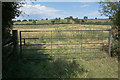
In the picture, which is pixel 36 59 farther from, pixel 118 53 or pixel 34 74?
pixel 118 53

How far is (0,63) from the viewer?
2480 millimetres

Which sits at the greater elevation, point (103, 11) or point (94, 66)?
point (103, 11)

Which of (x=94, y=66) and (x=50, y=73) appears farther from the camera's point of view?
(x=94, y=66)

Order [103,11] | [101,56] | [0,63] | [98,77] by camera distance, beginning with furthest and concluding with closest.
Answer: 1. [103,11]
2. [101,56]
3. [98,77]
4. [0,63]

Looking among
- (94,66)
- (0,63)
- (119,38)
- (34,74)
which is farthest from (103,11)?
(0,63)

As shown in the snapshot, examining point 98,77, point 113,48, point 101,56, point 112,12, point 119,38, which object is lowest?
point 98,77

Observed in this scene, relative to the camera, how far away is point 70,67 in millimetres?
4117

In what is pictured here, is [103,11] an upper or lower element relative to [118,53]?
upper

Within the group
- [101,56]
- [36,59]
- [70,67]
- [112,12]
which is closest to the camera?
[70,67]

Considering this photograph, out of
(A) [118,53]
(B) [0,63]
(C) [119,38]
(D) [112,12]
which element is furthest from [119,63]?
(B) [0,63]

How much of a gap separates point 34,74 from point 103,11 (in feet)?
16.6

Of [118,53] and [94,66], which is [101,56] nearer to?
[118,53]

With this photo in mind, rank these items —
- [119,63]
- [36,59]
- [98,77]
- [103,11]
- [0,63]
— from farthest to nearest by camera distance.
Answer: [103,11] < [36,59] < [119,63] < [98,77] < [0,63]

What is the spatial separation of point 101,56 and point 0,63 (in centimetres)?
440
